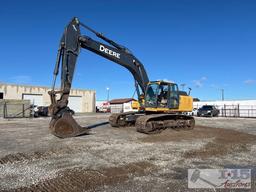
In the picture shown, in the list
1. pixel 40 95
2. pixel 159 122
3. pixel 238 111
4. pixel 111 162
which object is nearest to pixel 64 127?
pixel 111 162

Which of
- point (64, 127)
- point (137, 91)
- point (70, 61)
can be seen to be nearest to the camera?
point (64, 127)

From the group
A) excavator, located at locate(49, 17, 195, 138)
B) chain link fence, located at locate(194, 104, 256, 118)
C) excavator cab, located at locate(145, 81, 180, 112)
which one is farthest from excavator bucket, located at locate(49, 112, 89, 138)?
chain link fence, located at locate(194, 104, 256, 118)

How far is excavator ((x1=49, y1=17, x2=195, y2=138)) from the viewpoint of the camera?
11.1m

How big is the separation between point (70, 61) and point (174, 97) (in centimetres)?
666

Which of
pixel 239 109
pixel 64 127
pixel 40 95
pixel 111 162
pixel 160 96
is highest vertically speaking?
pixel 40 95

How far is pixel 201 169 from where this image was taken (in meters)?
6.72

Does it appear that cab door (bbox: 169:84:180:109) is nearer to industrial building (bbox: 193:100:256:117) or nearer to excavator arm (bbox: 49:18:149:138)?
excavator arm (bbox: 49:18:149:138)

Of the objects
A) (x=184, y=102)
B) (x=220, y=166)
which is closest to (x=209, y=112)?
(x=184, y=102)

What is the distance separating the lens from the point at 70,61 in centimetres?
1204

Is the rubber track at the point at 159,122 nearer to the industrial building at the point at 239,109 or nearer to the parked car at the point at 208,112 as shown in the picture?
the parked car at the point at 208,112

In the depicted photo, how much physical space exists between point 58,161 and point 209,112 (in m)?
30.6

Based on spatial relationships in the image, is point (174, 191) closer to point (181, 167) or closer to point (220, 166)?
point (181, 167)

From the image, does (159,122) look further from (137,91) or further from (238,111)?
(238,111)

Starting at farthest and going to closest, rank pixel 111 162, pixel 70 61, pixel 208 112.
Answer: pixel 208 112
pixel 70 61
pixel 111 162
